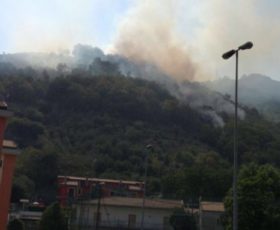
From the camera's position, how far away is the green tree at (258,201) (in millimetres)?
35344

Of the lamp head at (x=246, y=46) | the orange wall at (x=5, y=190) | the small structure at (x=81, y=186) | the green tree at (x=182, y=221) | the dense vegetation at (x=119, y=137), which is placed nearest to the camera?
the lamp head at (x=246, y=46)

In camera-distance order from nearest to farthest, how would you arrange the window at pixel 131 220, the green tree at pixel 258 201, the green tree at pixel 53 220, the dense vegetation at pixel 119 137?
the green tree at pixel 258 201, the green tree at pixel 53 220, the window at pixel 131 220, the dense vegetation at pixel 119 137

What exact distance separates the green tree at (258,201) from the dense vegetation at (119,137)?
3774 cm

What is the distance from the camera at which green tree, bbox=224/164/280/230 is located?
116 ft

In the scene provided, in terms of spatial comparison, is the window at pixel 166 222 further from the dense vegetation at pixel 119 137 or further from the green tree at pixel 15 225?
the dense vegetation at pixel 119 137

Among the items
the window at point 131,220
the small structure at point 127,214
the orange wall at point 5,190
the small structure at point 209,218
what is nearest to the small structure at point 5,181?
the orange wall at point 5,190

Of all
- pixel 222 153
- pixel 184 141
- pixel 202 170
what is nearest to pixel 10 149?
pixel 202 170

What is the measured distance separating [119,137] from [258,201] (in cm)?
9143

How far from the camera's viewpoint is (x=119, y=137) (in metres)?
126

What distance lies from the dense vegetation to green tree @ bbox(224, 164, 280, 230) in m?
37.7

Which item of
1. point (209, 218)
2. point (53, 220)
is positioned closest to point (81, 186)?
point (209, 218)

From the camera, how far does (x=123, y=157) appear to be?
115062mm

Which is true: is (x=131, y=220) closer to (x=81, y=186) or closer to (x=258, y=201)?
(x=258, y=201)

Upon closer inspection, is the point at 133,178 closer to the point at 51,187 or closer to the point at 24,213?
the point at 51,187
